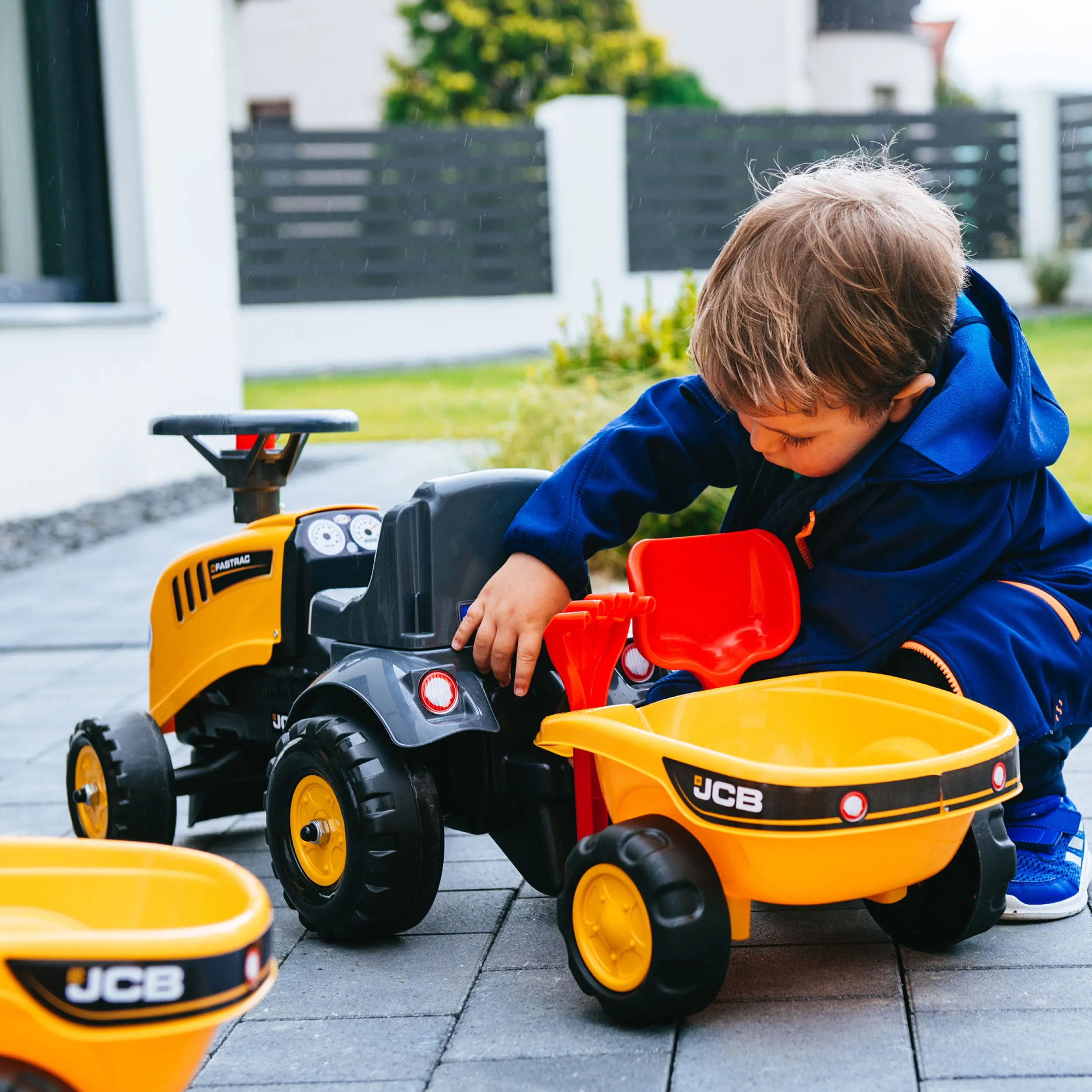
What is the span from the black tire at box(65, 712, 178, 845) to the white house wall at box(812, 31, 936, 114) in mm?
29051

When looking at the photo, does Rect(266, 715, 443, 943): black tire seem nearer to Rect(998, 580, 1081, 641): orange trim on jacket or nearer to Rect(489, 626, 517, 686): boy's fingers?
Rect(489, 626, 517, 686): boy's fingers

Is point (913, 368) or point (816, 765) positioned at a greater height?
point (913, 368)

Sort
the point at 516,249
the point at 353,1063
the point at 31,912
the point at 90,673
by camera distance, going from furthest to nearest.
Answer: the point at 516,249 < the point at 90,673 < the point at 353,1063 < the point at 31,912

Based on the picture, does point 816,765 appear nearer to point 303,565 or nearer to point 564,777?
point 564,777

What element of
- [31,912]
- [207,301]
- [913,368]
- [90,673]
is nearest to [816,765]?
[913,368]

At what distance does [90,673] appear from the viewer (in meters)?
3.68

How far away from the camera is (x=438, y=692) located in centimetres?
181

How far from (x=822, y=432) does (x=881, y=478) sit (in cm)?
10

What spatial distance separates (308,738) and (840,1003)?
29.4 inches

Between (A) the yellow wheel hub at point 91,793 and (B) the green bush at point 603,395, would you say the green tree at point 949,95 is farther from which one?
(A) the yellow wheel hub at point 91,793

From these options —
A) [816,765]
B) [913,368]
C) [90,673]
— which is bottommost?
[90,673]

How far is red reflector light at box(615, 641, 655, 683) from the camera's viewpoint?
6.89 feet

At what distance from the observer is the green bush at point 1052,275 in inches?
602

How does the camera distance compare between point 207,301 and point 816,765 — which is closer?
point 816,765
